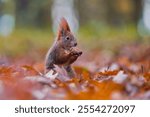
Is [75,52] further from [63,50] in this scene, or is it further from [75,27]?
[75,27]

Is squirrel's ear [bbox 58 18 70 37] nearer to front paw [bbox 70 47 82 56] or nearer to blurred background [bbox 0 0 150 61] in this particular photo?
front paw [bbox 70 47 82 56]

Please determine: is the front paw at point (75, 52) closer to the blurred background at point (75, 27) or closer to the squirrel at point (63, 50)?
the squirrel at point (63, 50)

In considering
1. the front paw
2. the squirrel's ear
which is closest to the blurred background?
the squirrel's ear

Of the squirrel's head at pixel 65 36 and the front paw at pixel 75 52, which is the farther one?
the squirrel's head at pixel 65 36

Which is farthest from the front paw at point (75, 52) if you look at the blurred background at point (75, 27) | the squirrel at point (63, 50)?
the blurred background at point (75, 27)

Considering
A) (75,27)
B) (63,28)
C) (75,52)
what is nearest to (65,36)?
(63,28)
